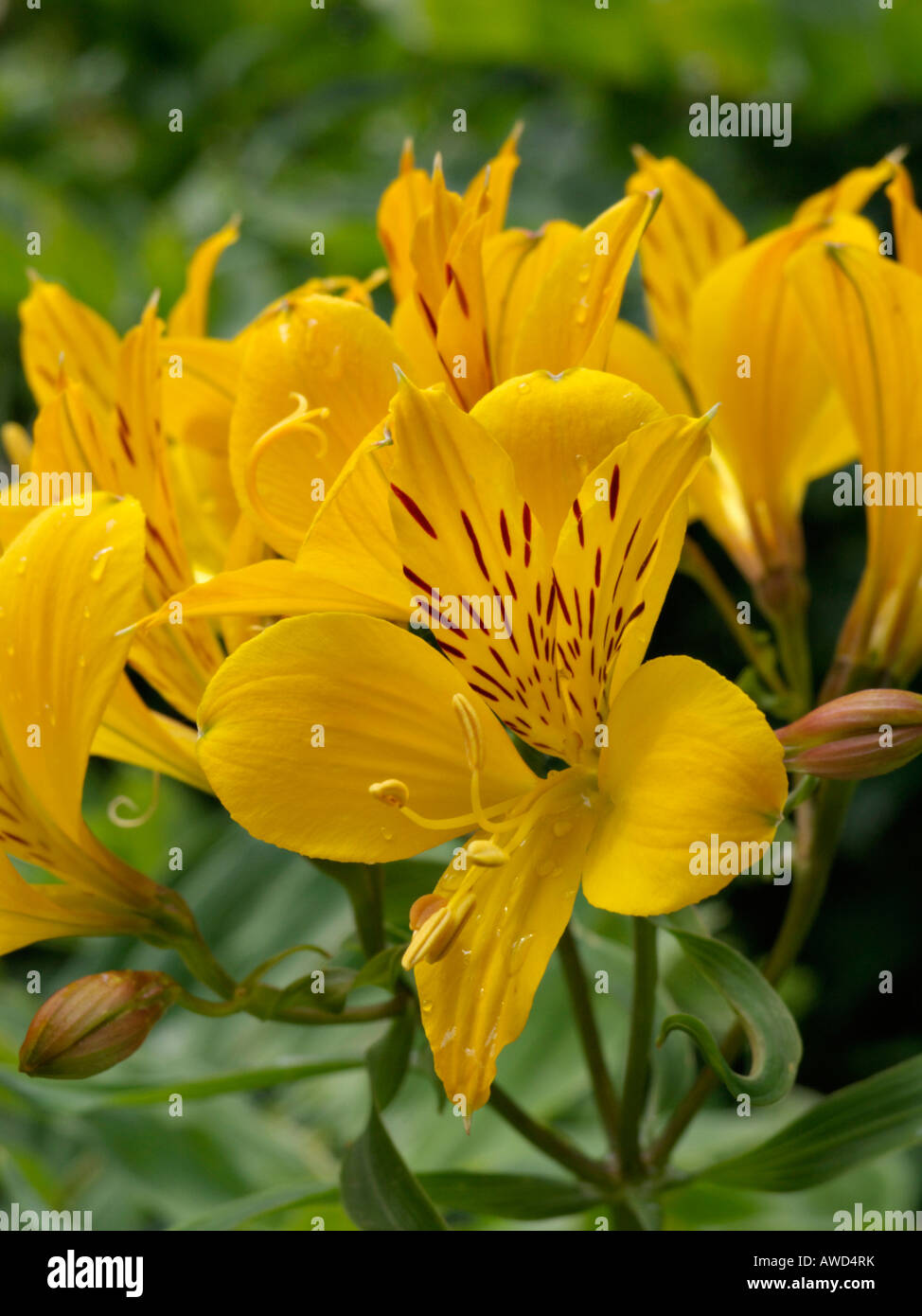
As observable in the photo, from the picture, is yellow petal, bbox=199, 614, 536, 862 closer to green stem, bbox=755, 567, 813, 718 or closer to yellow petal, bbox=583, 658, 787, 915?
yellow petal, bbox=583, 658, 787, 915

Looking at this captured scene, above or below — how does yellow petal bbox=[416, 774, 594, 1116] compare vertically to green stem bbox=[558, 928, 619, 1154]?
above

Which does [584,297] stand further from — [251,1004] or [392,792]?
[251,1004]

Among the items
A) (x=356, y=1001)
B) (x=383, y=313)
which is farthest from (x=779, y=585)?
(x=383, y=313)

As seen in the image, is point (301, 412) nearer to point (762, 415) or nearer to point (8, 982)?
point (762, 415)

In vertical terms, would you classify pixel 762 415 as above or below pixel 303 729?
above

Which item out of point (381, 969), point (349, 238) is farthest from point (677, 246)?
point (349, 238)

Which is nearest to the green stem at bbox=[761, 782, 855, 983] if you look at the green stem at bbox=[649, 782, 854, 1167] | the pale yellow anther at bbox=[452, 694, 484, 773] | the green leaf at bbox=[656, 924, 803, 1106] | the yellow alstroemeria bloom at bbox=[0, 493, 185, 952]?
the green stem at bbox=[649, 782, 854, 1167]
